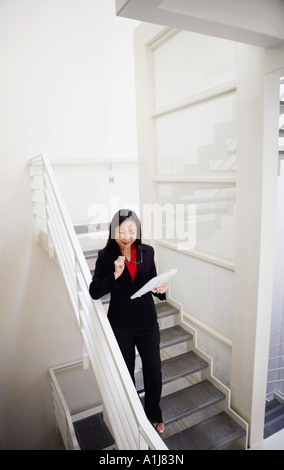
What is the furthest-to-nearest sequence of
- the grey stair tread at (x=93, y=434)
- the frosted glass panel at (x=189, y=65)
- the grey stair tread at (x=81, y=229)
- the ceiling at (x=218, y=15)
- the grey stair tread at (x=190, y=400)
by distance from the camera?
the grey stair tread at (x=81, y=229)
the grey stair tread at (x=93, y=434)
the grey stair tread at (x=190, y=400)
the frosted glass panel at (x=189, y=65)
the ceiling at (x=218, y=15)

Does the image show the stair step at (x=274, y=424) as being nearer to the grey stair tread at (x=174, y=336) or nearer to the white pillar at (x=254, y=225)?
the white pillar at (x=254, y=225)

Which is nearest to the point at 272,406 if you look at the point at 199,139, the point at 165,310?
the point at 165,310

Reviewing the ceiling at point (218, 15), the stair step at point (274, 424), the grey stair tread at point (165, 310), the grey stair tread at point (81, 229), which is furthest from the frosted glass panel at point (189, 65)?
→ the stair step at point (274, 424)

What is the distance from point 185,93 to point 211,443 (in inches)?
94.1

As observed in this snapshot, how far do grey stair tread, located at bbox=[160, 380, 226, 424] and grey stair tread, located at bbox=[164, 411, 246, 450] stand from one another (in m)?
0.11

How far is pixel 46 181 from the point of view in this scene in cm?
266

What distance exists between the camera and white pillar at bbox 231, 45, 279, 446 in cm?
172

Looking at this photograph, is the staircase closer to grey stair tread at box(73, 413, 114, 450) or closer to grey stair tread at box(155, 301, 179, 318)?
grey stair tread at box(155, 301, 179, 318)

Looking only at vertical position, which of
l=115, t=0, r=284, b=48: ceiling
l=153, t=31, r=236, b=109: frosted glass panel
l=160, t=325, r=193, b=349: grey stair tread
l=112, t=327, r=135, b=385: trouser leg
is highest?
l=153, t=31, r=236, b=109: frosted glass panel

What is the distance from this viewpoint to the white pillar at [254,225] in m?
1.72

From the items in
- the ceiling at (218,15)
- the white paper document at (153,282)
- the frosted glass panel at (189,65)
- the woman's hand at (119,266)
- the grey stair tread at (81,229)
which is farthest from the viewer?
the grey stair tread at (81,229)

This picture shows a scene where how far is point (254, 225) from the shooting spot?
1.84 meters

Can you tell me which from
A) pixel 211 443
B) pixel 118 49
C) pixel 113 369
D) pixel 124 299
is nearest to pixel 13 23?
pixel 118 49

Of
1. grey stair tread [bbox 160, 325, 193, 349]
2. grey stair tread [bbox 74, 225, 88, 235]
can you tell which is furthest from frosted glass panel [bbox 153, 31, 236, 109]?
grey stair tread [bbox 160, 325, 193, 349]
